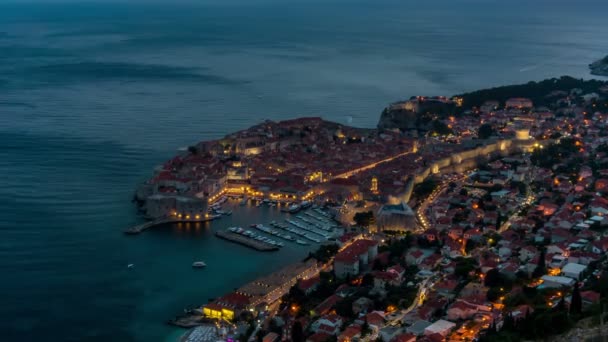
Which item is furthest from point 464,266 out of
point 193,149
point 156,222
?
point 193,149

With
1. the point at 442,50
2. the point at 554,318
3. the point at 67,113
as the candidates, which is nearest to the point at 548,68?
the point at 442,50

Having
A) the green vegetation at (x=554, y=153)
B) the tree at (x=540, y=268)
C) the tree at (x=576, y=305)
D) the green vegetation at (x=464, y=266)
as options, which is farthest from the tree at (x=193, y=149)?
the tree at (x=576, y=305)

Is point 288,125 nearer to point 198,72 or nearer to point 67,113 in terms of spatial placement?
point 67,113

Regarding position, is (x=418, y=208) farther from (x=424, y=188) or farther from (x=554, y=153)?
(x=554, y=153)

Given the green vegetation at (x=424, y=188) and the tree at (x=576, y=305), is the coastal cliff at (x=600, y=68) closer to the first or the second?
the green vegetation at (x=424, y=188)

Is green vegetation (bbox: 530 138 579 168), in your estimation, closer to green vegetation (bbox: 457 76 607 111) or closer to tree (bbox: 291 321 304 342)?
green vegetation (bbox: 457 76 607 111)

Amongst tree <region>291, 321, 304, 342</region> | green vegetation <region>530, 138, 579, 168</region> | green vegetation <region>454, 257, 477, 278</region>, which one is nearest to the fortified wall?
green vegetation <region>530, 138, 579, 168</region>
